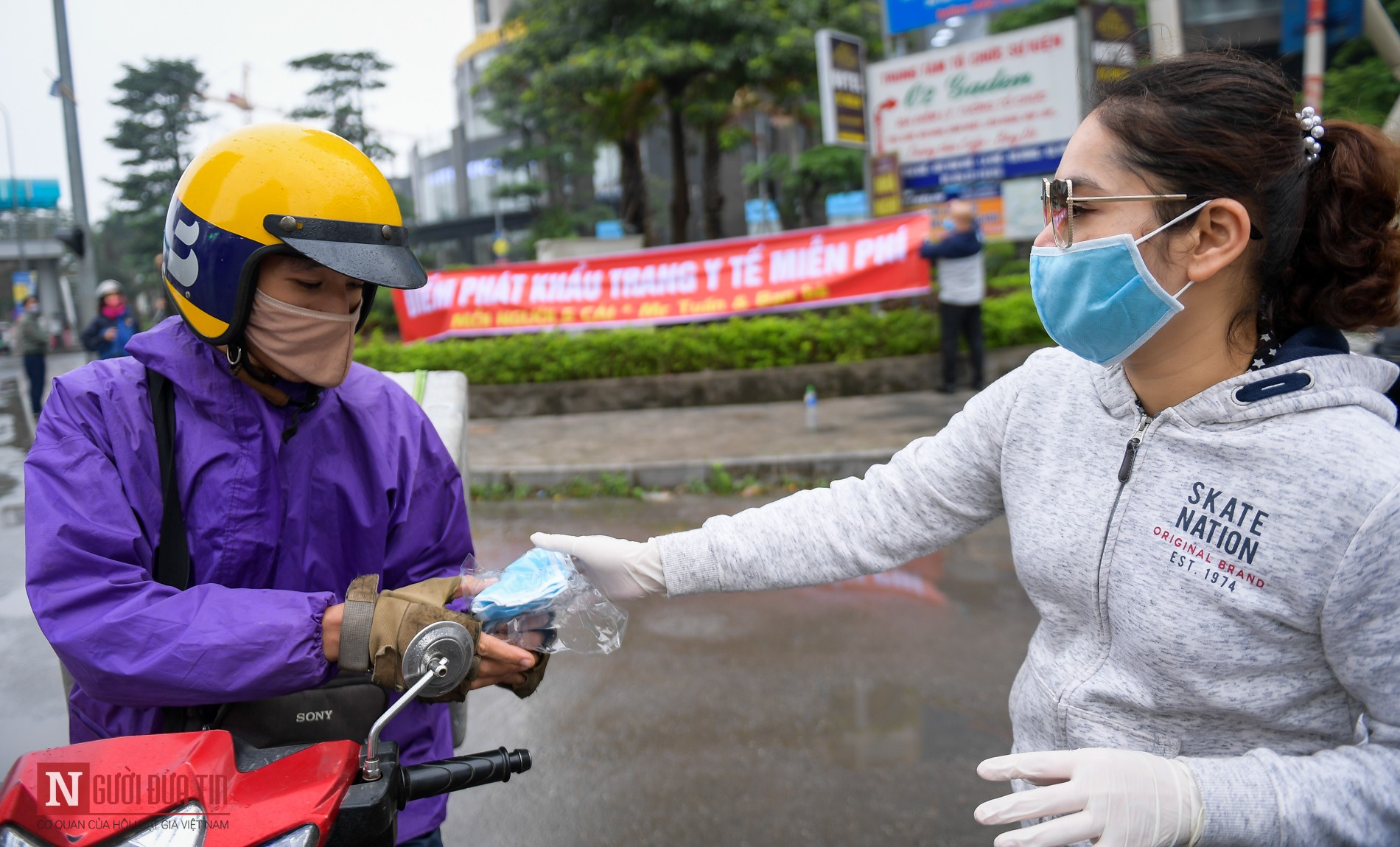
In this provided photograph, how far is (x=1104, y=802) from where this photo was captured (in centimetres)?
127

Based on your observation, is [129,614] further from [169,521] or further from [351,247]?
[351,247]

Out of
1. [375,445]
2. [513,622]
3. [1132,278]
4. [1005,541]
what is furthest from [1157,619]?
[1005,541]

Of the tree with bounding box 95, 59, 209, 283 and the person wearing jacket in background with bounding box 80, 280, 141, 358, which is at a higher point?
the tree with bounding box 95, 59, 209, 283

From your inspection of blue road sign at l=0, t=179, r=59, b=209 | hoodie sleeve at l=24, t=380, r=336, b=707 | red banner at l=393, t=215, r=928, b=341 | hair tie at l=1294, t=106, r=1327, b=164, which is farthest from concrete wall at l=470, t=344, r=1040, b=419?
blue road sign at l=0, t=179, r=59, b=209

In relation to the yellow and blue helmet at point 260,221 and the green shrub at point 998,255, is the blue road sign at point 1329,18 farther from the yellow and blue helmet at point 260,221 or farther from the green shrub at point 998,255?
the green shrub at point 998,255

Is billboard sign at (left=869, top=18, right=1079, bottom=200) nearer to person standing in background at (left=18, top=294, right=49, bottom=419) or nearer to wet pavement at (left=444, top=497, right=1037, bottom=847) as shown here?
wet pavement at (left=444, top=497, right=1037, bottom=847)

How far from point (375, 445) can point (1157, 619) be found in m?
1.32

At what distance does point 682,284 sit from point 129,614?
10.4m

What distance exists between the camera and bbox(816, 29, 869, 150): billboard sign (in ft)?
38.5

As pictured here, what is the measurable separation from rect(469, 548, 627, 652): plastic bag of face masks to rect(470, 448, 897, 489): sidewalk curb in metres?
5.50

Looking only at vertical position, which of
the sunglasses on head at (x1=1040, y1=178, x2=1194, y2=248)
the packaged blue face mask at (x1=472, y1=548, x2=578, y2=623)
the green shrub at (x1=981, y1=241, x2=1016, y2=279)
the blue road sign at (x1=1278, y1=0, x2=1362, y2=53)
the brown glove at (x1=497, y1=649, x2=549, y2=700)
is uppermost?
the blue road sign at (x1=1278, y1=0, x2=1362, y2=53)

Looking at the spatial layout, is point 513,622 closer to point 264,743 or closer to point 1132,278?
point 264,743

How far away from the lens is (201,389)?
161 centimetres

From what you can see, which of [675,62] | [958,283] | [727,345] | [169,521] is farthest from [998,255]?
[169,521]
